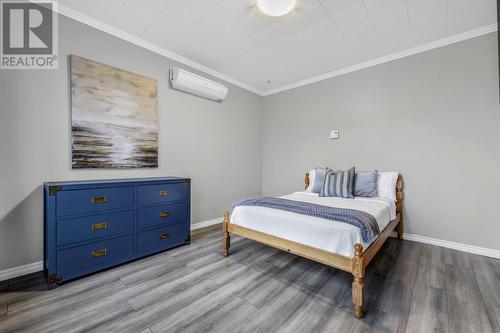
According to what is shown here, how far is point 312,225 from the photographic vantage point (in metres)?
1.88

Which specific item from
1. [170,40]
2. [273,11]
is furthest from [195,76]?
[273,11]

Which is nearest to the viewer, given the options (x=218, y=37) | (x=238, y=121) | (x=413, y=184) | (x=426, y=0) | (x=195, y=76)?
(x=426, y=0)

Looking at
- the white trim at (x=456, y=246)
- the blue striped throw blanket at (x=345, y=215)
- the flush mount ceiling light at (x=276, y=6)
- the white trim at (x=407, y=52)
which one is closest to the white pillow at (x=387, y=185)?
the white trim at (x=456, y=246)

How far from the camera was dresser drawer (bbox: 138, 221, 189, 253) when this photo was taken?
7.90ft

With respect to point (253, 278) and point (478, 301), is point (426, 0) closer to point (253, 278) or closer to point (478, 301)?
point (478, 301)

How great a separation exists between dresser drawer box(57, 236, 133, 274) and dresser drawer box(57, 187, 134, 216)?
13.6 inches

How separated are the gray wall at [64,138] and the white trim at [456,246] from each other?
118 inches

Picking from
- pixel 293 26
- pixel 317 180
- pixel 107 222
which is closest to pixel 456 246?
pixel 317 180

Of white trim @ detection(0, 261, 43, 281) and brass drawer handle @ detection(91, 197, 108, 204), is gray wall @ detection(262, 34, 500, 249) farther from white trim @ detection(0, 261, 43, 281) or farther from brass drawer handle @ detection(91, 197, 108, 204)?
white trim @ detection(0, 261, 43, 281)

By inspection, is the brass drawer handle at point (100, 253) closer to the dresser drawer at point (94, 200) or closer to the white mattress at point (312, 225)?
the dresser drawer at point (94, 200)

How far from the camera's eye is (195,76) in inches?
126

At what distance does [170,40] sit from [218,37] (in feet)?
2.13

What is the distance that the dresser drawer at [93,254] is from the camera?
1.88 meters

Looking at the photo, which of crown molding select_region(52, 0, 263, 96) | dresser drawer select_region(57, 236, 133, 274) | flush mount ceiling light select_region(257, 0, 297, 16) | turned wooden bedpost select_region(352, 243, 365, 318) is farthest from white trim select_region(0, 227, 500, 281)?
flush mount ceiling light select_region(257, 0, 297, 16)
